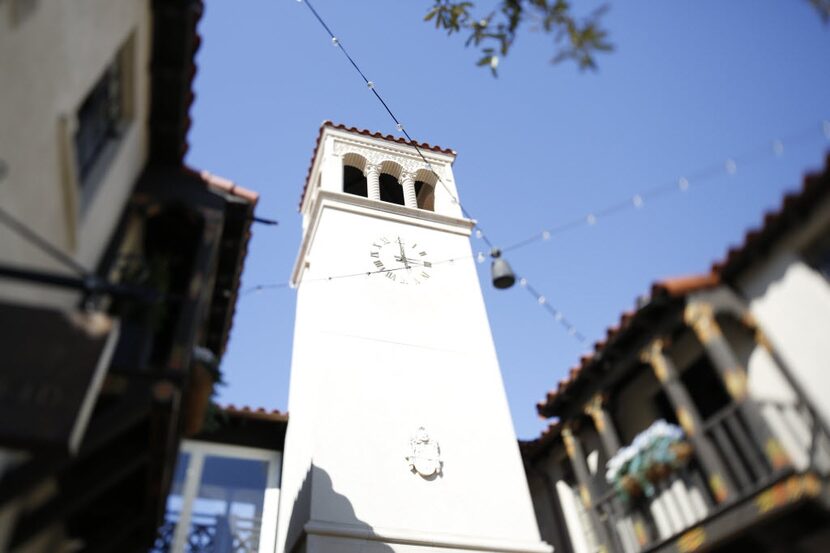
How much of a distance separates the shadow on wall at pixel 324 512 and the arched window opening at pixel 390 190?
9.99 metres

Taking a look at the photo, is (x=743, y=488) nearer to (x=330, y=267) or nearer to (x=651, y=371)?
(x=651, y=371)

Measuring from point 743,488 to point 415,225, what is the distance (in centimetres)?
987

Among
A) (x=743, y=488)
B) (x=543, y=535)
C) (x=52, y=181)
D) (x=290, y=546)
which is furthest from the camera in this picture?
(x=543, y=535)

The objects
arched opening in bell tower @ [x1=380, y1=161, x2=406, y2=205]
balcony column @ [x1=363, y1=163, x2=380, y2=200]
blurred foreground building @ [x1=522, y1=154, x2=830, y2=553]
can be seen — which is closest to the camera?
blurred foreground building @ [x1=522, y1=154, x2=830, y2=553]

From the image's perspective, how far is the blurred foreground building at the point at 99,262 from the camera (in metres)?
3.92

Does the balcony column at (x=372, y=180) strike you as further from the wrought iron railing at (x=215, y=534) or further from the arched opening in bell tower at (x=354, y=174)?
the wrought iron railing at (x=215, y=534)

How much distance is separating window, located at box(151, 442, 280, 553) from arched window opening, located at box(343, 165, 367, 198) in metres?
8.57

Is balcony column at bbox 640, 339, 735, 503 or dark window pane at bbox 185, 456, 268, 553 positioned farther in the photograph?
dark window pane at bbox 185, 456, 268, 553

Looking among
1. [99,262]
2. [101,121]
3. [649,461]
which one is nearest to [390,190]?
[101,121]

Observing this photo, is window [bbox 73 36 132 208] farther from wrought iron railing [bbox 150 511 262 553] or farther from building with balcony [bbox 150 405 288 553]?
wrought iron railing [bbox 150 511 262 553]

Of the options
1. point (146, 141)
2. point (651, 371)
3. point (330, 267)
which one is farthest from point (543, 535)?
point (146, 141)

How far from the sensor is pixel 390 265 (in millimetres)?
13359

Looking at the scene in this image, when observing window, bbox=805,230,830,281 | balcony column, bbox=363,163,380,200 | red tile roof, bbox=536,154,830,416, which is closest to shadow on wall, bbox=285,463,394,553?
red tile roof, bbox=536,154,830,416

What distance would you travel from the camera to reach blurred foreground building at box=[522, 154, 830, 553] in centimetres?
563
